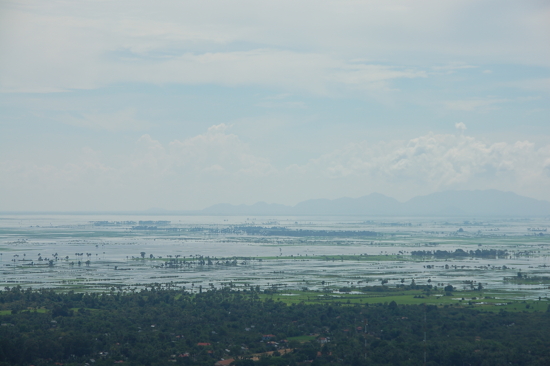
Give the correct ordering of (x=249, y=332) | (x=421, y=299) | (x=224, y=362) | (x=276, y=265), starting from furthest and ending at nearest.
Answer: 1. (x=276, y=265)
2. (x=421, y=299)
3. (x=249, y=332)
4. (x=224, y=362)

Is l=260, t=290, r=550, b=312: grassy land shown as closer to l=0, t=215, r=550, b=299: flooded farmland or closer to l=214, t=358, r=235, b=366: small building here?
l=0, t=215, r=550, b=299: flooded farmland

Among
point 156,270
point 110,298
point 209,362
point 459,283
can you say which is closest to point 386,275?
point 459,283

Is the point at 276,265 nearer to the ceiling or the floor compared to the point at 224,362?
nearer to the ceiling

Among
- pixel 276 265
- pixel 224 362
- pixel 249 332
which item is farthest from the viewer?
pixel 276 265

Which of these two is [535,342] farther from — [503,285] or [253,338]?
[503,285]

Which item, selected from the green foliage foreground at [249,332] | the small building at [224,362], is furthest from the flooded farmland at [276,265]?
the small building at [224,362]

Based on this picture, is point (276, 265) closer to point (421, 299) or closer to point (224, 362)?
point (421, 299)

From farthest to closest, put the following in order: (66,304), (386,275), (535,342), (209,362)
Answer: (386,275)
(66,304)
(535,342)
(209,362)

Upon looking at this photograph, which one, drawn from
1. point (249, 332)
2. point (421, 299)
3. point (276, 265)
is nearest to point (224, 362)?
point (249, 332)
